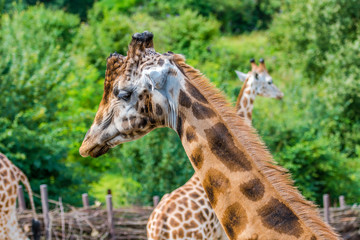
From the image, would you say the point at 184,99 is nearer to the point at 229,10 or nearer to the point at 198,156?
the point at 198,156

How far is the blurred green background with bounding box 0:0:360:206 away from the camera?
330 inches

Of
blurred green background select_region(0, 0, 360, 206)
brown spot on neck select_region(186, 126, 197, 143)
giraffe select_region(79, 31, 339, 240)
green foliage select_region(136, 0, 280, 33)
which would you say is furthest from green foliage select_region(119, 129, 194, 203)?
green foliage select_region(136, 0, 280, 33)

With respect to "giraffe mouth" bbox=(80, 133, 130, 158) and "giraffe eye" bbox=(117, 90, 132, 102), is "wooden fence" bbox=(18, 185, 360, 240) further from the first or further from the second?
"giraffe eye" bbox=(117, 90, 132, 102)

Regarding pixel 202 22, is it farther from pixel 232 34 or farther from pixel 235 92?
pixel 235 92

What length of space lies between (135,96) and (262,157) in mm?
730

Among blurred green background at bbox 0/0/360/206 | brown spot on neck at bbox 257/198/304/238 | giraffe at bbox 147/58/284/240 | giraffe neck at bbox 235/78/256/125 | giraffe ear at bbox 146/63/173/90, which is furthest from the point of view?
blurred green background at bbox 0/0/360/206

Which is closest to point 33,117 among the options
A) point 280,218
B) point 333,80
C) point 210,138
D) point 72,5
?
point 210,138

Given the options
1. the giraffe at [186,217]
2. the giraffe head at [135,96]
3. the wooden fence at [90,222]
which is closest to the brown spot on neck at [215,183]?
the giraffe head at [135,96]

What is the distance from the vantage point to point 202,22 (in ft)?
58.5

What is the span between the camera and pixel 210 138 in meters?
2.24

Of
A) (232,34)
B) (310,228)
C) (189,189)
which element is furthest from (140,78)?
(232,34)

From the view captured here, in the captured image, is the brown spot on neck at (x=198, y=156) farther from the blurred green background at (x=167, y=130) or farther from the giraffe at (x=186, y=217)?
the blurred green background at (x=167, y=130)

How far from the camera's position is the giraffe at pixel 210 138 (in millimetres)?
2059

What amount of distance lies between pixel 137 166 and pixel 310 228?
6948 millimetres
